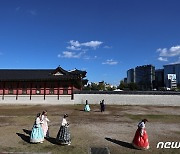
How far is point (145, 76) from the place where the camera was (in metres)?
146

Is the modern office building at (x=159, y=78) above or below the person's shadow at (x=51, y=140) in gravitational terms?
above

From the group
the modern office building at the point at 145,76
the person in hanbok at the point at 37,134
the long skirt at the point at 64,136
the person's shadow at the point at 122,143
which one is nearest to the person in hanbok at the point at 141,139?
the person's shadow at the point at 122,143

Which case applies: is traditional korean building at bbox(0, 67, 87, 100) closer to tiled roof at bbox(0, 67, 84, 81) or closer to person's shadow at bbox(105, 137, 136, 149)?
tiled roof at bbox(0, 67, 84, 81)

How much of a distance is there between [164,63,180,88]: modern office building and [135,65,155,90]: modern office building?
27.1 ft

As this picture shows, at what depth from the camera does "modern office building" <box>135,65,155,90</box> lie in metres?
135

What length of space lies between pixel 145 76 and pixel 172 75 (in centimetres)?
2091

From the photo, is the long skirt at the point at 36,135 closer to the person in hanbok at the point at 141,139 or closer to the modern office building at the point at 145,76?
the person in hanbok at the point at 141,139

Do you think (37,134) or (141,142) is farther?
(37,134)

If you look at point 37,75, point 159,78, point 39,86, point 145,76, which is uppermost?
point 145,76

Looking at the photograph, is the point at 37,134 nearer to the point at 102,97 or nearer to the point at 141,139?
the point at 141,139

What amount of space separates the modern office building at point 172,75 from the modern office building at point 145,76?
27.1 feet

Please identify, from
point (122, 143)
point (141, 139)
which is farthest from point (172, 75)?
point (141, 139)

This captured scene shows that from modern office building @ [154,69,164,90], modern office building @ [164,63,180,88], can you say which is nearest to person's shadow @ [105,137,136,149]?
modern office building @ [164,63,180,88]

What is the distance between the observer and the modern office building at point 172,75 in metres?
123
